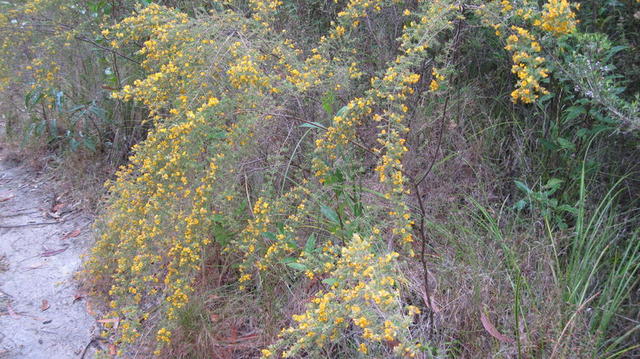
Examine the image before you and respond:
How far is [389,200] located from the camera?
7.84 ft

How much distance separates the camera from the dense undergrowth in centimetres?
216

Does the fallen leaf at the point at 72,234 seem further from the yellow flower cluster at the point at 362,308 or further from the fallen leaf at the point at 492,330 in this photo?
the fallen leaf at the point at 492,330

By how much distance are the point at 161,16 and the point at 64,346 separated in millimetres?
1876

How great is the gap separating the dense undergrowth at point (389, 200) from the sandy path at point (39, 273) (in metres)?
0.22

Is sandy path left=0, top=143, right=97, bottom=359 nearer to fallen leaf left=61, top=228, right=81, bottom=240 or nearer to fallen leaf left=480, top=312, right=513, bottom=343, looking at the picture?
fallen leaf left=61, top=228, right=81, bottom=240

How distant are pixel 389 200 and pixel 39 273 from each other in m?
2.45

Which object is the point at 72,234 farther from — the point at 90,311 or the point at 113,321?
the point at 113,321

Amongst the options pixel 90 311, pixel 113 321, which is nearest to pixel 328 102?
pixel 113 321

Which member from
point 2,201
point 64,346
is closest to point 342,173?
point 64,346

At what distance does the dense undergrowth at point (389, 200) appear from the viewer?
7.08 feet

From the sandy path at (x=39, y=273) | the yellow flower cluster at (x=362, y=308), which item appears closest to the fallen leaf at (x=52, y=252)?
the sandy path at (x=39, y=273)

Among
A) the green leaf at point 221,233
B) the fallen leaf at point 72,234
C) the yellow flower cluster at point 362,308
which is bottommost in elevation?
the fallen leaf at point 72,234

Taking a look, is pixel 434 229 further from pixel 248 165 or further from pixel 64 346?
pixel 64 346

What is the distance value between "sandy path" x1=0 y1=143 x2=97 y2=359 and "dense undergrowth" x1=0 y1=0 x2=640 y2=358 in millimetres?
218
